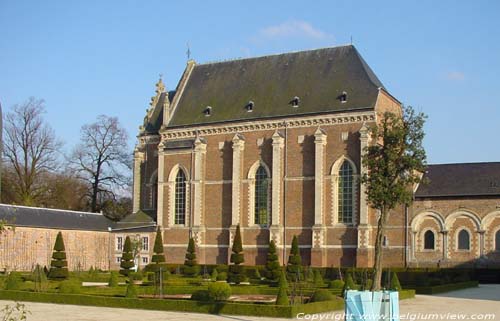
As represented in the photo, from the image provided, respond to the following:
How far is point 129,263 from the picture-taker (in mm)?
42562

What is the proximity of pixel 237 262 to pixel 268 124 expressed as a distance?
434 inches

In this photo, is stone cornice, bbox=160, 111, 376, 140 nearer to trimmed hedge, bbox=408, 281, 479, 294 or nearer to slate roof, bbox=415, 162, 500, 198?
slate roof, bbox=415, 162, 500, 198

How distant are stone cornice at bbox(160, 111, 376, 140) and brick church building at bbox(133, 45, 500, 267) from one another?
0.26ft

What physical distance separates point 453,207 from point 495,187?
9.32 ft

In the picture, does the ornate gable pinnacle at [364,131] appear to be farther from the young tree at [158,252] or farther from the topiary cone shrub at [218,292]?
the topiary cone shrub at [218,292]

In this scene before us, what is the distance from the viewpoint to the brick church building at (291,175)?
139 feet

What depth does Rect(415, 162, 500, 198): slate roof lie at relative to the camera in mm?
41969

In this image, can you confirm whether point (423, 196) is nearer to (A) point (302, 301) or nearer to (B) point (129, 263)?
(B) point (129, 263)

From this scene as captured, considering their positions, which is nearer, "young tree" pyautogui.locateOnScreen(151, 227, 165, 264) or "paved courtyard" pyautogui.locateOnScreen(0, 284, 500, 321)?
"paved courtyard" pyautogui.locateOnScreen(0, 284, 500, 321)

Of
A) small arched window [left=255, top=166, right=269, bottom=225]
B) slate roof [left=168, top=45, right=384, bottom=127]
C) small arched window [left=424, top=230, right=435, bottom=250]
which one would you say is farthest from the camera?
small arched window [left=255, top=166, right=269, bottom=225]

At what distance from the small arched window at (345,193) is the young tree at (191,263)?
33.1ft

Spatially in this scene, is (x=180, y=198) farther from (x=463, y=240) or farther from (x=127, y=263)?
(x=463, y=240)

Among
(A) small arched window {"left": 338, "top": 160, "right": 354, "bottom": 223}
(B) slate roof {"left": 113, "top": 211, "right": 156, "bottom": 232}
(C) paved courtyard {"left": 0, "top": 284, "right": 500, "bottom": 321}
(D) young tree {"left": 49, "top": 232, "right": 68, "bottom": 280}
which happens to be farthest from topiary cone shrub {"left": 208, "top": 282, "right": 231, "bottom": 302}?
(B) slate roof {"left": 113, "top": 211, "right": 156, "bottom": 232}

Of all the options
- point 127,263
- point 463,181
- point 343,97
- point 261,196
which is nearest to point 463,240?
point 463,181
